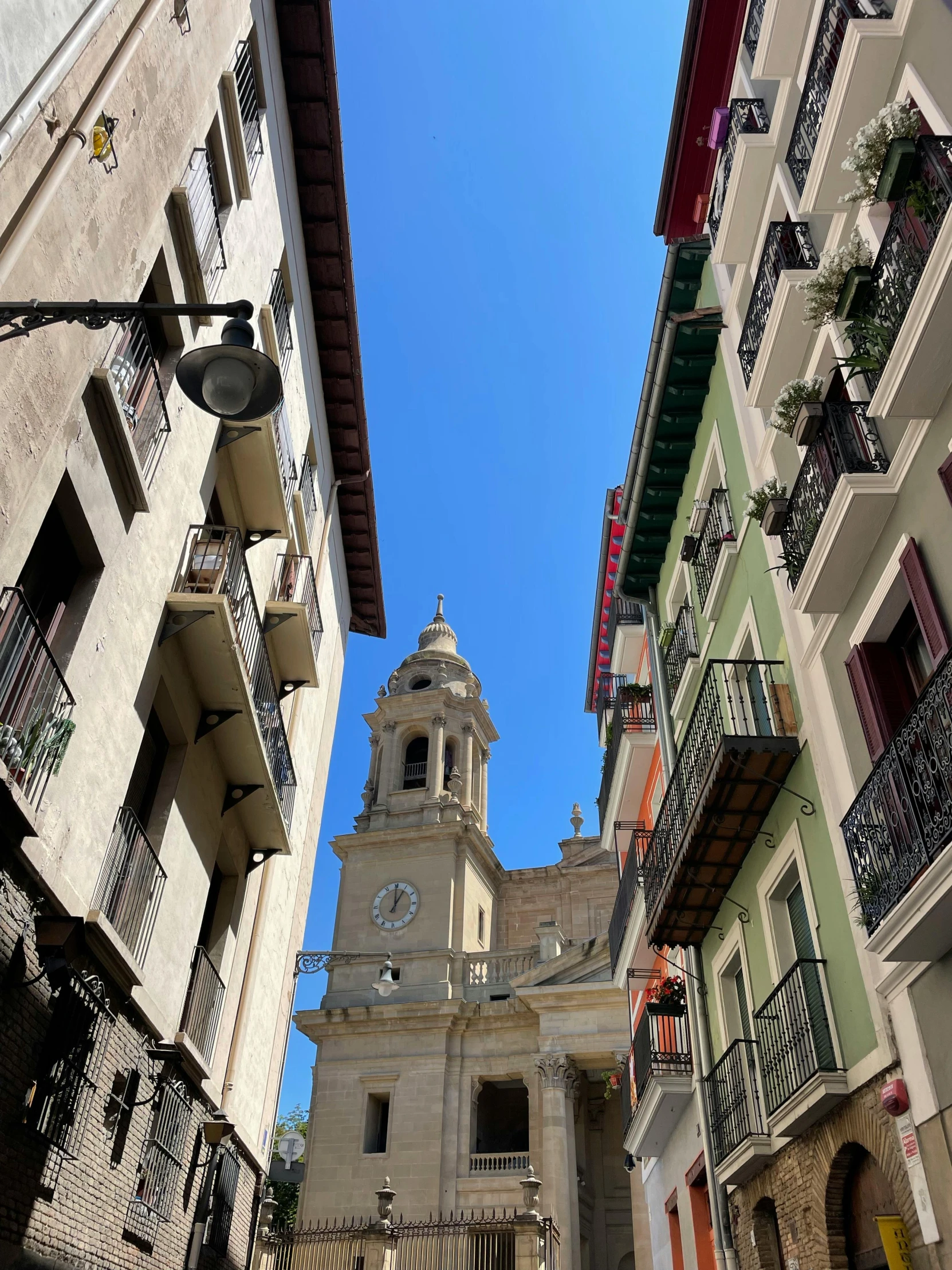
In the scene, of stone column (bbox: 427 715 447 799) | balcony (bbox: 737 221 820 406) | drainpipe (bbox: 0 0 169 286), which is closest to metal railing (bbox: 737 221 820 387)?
balcony (bbox: 737 221 820 406)

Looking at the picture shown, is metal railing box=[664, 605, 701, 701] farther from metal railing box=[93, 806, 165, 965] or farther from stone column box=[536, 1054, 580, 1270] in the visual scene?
stone column box=[536, 1054, 580, 1270]

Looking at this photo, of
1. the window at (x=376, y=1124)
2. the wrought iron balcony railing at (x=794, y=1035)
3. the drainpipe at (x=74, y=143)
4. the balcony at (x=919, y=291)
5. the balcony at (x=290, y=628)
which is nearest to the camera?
the balcony at (x=919, y=291)

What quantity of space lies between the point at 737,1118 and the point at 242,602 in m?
7.74

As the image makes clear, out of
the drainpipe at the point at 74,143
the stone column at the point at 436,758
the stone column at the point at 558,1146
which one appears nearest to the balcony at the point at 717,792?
the drainpipe at the point at 74,143

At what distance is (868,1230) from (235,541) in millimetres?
8685

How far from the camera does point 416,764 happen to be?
4306cm

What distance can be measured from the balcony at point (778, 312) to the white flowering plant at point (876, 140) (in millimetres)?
2229

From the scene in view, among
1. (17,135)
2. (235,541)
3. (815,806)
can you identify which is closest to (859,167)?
(815,806)

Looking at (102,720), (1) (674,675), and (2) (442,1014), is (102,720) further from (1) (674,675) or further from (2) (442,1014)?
(2) (442,1014)

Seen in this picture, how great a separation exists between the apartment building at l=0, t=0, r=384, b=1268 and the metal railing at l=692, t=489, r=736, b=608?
5.54m

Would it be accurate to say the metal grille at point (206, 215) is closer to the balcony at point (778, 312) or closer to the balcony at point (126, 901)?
the balcony at point (126, 901)

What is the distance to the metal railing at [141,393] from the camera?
9.12 m

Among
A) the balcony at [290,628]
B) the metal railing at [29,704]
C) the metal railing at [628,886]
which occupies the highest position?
the balcony at [290,628]

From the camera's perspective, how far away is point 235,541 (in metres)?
11.3
